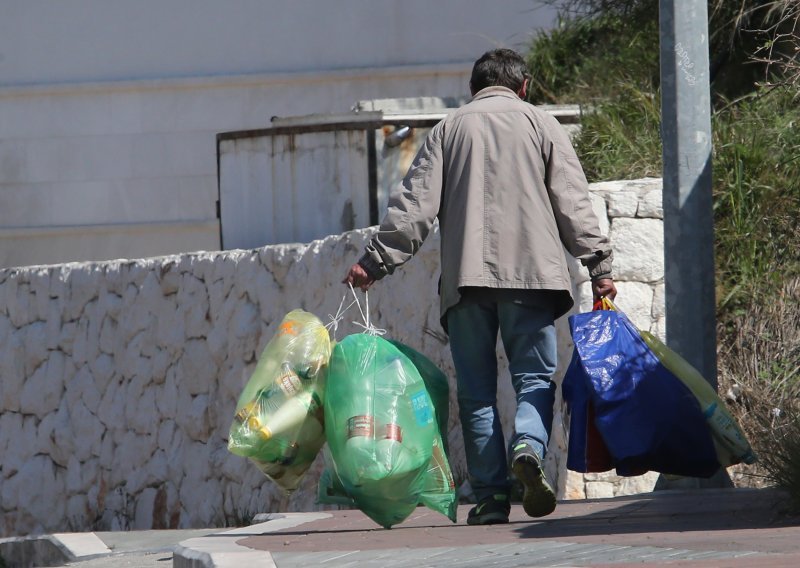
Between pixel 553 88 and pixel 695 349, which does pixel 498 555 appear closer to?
pixel 695 349

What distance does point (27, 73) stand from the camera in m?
14.7

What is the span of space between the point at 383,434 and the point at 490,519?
20.5 inches

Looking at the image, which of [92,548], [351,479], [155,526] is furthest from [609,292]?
[155,526]

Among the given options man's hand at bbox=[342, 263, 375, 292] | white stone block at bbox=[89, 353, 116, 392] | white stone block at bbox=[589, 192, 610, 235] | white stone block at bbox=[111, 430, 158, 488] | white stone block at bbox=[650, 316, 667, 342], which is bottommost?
white stone block at bbox=[111, 430, 158, 488]

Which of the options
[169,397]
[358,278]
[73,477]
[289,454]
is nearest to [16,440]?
[73,477]

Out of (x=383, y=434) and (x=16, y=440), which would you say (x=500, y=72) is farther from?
(x=16, y=440)

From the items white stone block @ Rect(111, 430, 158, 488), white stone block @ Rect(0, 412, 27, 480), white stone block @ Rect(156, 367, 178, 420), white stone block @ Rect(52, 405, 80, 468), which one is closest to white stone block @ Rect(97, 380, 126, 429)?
white stone block @ Rect(111, 430, 158, 488)

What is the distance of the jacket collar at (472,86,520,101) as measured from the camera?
16.7ft

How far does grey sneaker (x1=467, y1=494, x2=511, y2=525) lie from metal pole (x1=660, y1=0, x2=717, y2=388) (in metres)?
1.09

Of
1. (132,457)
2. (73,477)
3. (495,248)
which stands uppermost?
(495,248)

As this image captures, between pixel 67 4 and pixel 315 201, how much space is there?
20.8ft

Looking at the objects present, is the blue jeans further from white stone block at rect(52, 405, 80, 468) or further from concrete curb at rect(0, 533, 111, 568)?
white stone block at rect(52, 405, 80, 468)

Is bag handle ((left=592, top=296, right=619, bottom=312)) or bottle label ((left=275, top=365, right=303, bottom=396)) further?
bag handle ((left=592, top=296, right=619, bottom=312))

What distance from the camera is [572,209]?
4938mm
